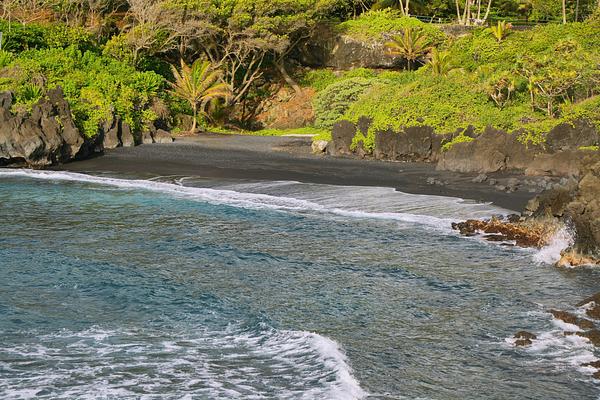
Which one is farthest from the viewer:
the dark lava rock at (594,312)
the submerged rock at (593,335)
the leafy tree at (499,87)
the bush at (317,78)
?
the bush at (317,78)

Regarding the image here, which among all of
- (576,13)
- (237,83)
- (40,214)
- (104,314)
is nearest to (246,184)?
(40,214)

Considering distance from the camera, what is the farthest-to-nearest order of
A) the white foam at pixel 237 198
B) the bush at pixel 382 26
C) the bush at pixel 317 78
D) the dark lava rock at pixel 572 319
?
1. the bush at pixel 317 78
2. the bush at pixel 382 26
3. the white foam at pixel 237 198
4. the dark lava rock at pixel 572 319

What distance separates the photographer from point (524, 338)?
11.8 m

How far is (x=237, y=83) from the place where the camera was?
52156 mm

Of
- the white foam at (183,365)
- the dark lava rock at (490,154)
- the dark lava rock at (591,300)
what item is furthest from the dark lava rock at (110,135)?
the dark lava rock at (591,300)

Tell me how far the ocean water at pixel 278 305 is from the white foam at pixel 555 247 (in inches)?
4.9

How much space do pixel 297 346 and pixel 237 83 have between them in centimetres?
4200

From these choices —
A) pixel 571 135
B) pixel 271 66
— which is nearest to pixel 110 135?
pixel 271 66

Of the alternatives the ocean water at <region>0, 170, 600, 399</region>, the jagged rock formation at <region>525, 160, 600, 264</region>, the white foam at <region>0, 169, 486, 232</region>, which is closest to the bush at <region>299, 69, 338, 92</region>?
the white foam at <region>0, 169, 486, 232</region>

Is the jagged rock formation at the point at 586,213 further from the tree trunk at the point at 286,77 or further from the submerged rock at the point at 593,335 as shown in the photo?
the tree trunk at the point at 286,77

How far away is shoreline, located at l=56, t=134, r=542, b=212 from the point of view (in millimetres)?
25688

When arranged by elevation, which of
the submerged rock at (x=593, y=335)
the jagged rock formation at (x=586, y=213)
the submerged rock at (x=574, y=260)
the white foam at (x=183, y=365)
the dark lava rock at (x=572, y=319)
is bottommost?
the white foam at (x=183, y=365)

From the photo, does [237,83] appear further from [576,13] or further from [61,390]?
[61,390]

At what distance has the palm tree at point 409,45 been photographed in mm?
48594
